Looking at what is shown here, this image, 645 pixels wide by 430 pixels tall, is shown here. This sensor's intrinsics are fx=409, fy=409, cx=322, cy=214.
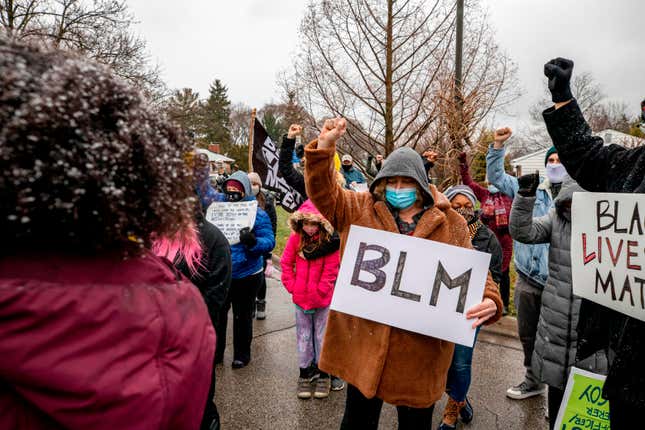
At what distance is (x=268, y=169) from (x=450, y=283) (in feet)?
13.0

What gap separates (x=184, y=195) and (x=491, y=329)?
199 inches

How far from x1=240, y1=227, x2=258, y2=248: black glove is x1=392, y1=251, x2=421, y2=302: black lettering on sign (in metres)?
2.17

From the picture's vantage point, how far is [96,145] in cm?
75

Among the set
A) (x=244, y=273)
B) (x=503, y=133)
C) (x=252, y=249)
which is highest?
(x=503, y=133)

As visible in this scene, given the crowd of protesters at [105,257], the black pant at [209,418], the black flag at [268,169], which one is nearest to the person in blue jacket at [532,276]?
the crowd of protesters at [105,257]

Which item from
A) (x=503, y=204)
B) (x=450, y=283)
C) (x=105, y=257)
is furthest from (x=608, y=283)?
(x=503, y=204)

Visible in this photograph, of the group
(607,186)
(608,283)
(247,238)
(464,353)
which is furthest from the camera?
(247,238)

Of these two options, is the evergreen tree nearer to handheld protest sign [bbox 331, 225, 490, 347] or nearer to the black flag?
the black flag

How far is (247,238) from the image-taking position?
158 inches

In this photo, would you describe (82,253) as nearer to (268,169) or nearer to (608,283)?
(608,283)

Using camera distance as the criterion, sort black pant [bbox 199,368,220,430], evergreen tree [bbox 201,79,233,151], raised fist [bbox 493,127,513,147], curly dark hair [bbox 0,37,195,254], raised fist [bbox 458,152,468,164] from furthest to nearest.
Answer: evergreen tree [bbox 201,79,233,151], raised fist [bbox 458,152,468,164], raised fist [bbox 493,127,513,147], black pant [bbox 199,368,220,430], curly dark hair [bbox 0,37,195,254]

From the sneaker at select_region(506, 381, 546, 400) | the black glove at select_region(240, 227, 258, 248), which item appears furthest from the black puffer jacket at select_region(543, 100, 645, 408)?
the black glove at select_region(240, 227, 258, 248)

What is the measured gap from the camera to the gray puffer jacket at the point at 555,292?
8.11 feet

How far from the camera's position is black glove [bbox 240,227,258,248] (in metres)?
4.01
